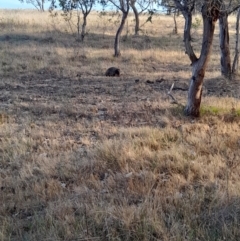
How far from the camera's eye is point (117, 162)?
19.2 ft

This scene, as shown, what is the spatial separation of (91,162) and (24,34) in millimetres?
23313

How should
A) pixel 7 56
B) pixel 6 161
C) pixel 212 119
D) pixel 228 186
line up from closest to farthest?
pixel 228 186 < pixel 6 161 < pixel 212 119 < pixel 7 56

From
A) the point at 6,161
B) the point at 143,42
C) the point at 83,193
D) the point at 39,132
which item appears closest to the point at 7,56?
the point at 143,42

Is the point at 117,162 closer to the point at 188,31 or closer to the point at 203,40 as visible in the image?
the point at 188,31

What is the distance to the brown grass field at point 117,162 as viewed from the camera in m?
4.00

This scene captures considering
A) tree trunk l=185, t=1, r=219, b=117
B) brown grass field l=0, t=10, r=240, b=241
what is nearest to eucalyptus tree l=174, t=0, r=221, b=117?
tree trunk l=185, t=1, r=219, b=117

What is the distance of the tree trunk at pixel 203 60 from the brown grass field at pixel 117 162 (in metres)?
0.29

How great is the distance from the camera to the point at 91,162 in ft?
19.3

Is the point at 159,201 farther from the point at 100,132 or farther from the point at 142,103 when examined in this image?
the point at 142,103

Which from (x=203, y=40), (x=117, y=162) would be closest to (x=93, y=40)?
(x=203, y=40)

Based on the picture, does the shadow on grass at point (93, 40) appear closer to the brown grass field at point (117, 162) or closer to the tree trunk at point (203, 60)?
the brown grass field at point (117, 162)

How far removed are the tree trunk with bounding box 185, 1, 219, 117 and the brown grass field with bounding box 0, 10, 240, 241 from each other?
292mm

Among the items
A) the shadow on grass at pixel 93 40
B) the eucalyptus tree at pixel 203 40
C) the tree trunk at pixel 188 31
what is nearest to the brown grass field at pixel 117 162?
the eucalyptus tree at pixel 203 40

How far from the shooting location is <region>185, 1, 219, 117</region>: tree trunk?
7651mm
